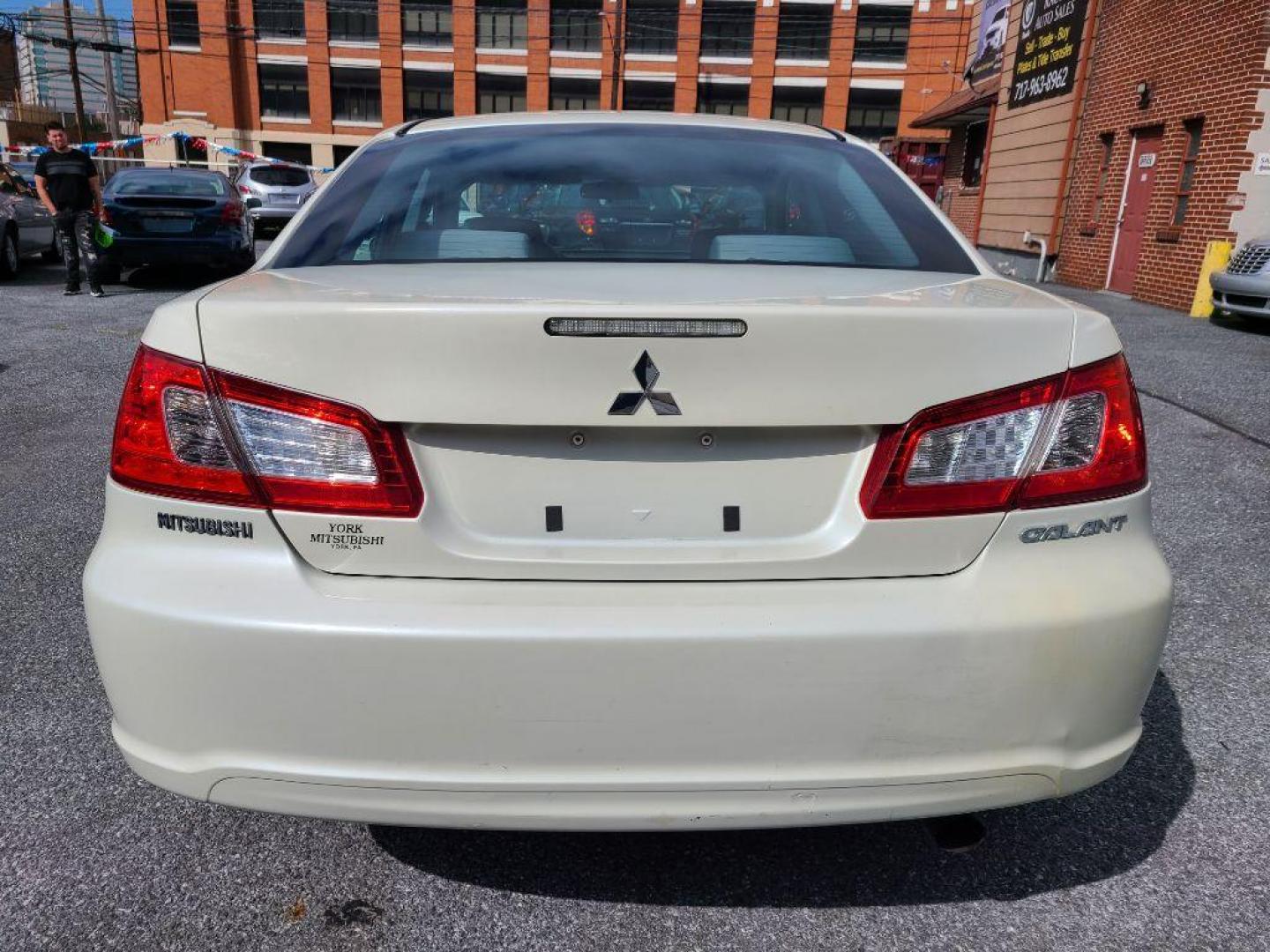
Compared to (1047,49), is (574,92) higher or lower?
higher

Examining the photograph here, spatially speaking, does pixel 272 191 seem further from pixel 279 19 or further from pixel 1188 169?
pixel 279 19

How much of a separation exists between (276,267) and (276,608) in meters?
0.92

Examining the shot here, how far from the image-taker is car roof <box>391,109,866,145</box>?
286 cm

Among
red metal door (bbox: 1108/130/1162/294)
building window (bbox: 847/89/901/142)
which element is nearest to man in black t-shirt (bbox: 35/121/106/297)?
red metal door (bbox: 1108/130/1162/294)

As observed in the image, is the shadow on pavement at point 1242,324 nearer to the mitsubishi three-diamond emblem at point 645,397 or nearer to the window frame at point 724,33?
the mitsubishi three-diamond emblem at point 645,397

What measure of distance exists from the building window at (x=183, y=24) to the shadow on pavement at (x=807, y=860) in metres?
56.7

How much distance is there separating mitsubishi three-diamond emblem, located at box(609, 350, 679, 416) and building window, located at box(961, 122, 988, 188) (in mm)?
23603

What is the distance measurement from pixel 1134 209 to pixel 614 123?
13.7 m

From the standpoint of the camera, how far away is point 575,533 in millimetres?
1683

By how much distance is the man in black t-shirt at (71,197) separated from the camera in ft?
36.2

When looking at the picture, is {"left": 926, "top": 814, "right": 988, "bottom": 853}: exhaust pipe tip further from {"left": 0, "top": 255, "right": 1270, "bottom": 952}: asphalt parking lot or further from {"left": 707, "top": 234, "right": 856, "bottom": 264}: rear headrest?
{"left": 707, "top": 234, "right": 856, "bottom": 264}: rear headrest

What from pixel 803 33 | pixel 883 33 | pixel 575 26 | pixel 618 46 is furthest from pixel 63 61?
pixel 883 33

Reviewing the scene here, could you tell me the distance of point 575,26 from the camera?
5028 centimetres

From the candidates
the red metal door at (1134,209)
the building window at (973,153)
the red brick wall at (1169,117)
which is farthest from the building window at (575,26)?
the red metal door at (1134,209)
